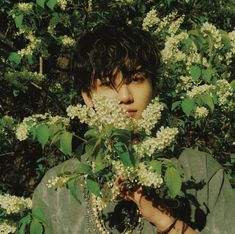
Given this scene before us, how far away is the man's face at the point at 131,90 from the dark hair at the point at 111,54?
3 cm

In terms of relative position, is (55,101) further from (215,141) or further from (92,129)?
(92,129)

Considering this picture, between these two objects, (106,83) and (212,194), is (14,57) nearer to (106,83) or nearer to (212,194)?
(106,83)

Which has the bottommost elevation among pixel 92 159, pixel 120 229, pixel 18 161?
pixel 18 161

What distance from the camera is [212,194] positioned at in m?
1.99

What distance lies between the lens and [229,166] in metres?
3.63

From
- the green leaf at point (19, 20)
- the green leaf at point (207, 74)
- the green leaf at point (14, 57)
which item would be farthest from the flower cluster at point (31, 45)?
the green leaf at point (207, 74)

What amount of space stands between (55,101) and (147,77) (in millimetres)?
1965

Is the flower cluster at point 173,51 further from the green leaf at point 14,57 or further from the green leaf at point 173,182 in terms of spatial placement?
the green leaf at point 14,57

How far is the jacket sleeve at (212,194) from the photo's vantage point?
77.1 inches

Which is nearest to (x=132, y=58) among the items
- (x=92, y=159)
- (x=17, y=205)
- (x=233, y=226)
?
(x=92, y=159)

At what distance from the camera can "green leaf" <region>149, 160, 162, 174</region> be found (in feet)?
5.18

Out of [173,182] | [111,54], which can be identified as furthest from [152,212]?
[111,54]

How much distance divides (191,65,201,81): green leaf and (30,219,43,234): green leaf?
1.02 metres

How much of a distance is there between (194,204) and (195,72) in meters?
0.78
